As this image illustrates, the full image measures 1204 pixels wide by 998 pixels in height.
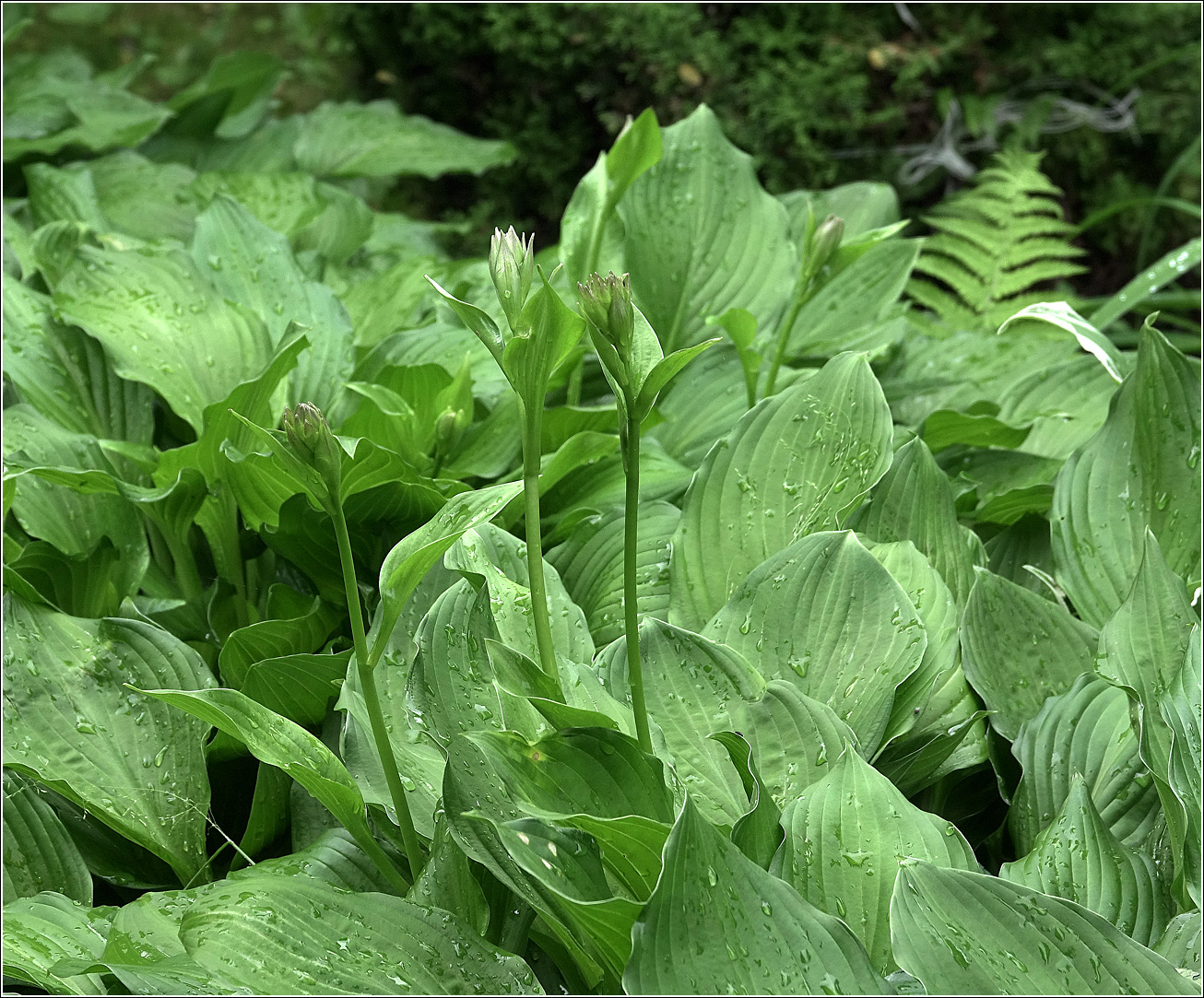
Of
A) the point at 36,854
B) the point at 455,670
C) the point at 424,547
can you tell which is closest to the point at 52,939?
the point at 36,854

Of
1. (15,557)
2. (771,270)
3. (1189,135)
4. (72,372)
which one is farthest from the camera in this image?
(1189,135)

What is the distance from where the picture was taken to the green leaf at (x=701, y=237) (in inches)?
61.2

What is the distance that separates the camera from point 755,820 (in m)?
0.76

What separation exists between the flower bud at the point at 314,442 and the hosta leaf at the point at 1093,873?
Result: 0.56 m

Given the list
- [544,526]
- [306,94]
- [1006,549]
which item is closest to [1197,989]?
[1006,549]

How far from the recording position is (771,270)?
1582 mm

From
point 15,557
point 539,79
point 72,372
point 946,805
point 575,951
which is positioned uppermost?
point 539,79

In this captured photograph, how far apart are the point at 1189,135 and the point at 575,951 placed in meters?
2.78

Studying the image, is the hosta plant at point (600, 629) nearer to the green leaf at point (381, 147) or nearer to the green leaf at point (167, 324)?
the green leaf at point (167, 324)

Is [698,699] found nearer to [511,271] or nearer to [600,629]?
[600,629]

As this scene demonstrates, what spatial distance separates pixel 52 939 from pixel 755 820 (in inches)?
22.7

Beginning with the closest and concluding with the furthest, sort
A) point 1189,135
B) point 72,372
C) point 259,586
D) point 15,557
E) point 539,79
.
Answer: point 15,557
point 259,586
point 72,372
point 1189,135
point 539,79

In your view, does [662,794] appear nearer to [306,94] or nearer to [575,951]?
[575,951]

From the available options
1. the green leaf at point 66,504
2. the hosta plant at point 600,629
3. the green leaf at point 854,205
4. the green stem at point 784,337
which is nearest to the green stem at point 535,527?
the hosta plant at point 600,629
